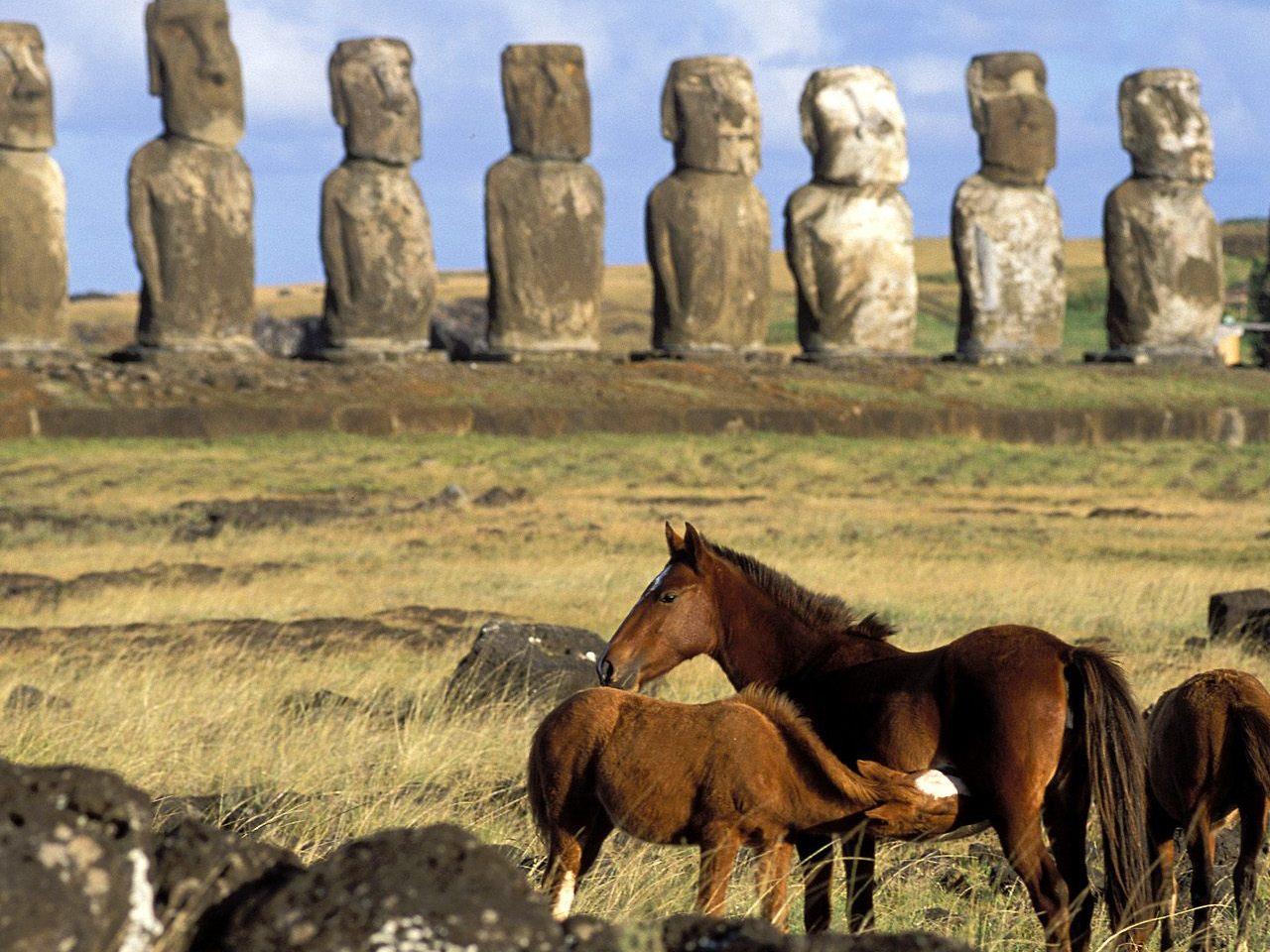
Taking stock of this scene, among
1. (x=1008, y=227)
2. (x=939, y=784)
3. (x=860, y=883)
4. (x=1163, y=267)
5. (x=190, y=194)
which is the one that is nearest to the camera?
(x=939, y=784)

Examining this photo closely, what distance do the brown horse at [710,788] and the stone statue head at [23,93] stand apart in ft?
84.9

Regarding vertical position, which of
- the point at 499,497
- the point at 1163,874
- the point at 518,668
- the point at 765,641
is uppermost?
the point at 765,641

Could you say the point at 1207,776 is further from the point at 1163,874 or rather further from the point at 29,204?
the point at 29,204

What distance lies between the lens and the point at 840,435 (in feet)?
91.3

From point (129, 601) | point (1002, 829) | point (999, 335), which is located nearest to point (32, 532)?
point (129, 601)

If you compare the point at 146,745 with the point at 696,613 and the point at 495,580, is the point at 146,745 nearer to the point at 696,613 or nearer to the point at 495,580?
the point at 696,613

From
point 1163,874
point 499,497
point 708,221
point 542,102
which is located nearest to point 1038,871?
point 1163,874

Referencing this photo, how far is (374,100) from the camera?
98.9 ft

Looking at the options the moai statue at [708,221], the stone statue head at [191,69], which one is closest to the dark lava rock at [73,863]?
the stone statue head at [191,69]

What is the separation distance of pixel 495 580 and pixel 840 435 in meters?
13.0

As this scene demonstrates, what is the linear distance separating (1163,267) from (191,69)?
14.9 meters

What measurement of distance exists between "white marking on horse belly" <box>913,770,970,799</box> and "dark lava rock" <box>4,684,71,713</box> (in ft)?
→ 15.9

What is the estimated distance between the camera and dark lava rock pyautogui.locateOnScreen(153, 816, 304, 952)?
3.26m

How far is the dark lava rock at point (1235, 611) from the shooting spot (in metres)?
11.8
